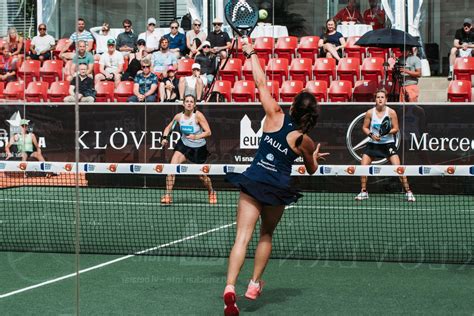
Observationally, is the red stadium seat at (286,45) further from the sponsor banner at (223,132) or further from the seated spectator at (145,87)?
the seated spectator at (145,87)

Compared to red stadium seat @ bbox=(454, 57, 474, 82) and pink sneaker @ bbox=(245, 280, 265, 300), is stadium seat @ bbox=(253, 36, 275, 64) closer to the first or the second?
red stadium seat @ bbox=(454, 57, 474, 82)

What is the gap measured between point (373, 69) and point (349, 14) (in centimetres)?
152

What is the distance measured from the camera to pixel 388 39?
60.6ft

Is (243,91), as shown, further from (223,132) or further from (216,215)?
(216,215)

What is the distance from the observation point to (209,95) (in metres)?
19.5

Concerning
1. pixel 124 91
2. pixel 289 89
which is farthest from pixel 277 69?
pixel 124 91

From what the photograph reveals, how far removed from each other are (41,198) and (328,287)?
9.31 meters

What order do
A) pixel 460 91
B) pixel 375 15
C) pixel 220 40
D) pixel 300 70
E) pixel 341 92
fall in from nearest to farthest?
pixel 460 91 < pixel 341 92 < pixel 375 15 < pixel 300 70 < pixel 220 40

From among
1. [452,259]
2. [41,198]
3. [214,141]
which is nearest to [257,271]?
[452,259]

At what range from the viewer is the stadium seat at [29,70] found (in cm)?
2056

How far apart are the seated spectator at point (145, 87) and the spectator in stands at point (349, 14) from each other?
4.10m

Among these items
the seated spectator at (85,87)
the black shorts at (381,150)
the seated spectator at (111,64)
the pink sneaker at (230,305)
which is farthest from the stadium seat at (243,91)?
the pink sneaker at (230,305)

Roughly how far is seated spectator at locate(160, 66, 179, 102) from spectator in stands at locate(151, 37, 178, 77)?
37 cm

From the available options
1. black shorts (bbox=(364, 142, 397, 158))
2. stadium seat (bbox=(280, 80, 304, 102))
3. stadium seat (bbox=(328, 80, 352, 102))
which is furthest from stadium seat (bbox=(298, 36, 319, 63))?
black shorts (bbox=(364, 142, 397, 158))
